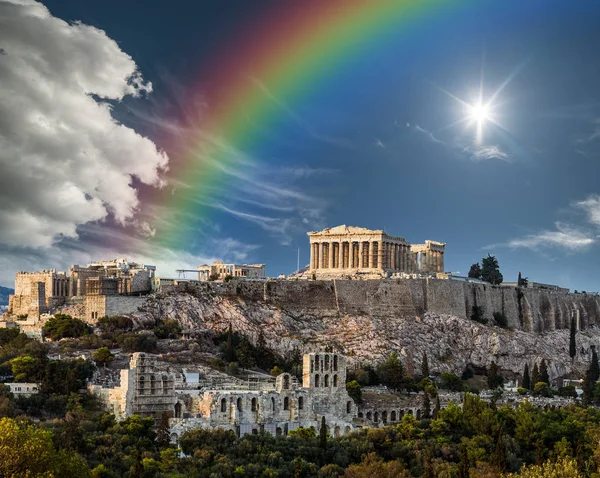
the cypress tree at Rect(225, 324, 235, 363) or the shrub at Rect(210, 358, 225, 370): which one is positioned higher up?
the cypress tree at Rect(225, 324, 235, 363)

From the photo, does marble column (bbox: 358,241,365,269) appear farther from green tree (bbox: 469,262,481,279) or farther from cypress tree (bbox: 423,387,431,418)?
cypress tree (bbox: 423,387,431,418)

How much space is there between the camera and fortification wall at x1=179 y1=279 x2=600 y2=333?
85125mm

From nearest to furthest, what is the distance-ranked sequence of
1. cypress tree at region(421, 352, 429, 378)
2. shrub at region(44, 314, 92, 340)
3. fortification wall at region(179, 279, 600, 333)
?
1. shrub at region(44, 314, 92, 340)
2. cypress tree at region(421, 352, 429, 378)
3. fortification wall at region(179, 279, 600, 333)

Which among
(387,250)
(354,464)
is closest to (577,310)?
(387,250)

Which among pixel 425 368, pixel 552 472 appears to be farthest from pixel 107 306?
pixel 552 472

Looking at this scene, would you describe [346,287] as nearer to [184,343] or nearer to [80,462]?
[184,343]

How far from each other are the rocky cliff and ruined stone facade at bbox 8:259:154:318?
Result: 5779mm

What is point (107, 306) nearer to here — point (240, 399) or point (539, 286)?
point (240, 399)

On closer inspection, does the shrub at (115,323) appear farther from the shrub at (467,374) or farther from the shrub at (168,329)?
the shrub at (467,374)

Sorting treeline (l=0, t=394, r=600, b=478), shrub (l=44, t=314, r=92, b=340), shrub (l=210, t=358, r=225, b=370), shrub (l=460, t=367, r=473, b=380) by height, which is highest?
shrub (l=44, t=314, r=92, b=340)

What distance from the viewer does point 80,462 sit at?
34.1m

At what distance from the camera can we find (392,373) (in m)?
71.4

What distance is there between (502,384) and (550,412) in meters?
19.9

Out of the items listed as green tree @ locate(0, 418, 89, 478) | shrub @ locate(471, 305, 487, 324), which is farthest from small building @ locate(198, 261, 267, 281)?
green tree @ locate(0, 418, 89, 478)
